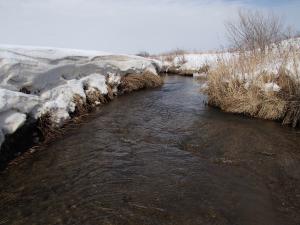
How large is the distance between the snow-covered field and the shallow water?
32.1 inches

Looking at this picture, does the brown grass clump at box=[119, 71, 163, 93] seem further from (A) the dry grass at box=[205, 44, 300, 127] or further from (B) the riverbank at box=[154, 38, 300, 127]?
(A) the dry grass at box=[205, 44, 300, 127]

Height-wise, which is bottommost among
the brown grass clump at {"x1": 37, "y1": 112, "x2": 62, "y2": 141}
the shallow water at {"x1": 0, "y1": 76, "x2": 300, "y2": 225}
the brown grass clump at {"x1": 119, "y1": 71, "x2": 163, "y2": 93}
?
the shallow water at {"x1": 0, "y1": 76, "x2": 300, "y2": 225}

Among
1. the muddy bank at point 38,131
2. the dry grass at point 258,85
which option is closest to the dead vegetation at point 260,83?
the dry grass at point 258,85

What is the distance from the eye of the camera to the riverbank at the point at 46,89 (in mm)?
6328

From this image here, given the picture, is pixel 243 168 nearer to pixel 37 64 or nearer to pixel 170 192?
pixel 170 192

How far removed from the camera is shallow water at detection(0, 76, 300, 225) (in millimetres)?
4359

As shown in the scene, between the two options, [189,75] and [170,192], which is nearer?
[170,192]

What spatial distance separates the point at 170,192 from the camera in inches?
194

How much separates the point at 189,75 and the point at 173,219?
56.3 feet

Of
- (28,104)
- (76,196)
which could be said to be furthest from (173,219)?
(28,104)

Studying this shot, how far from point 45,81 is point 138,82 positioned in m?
6.31

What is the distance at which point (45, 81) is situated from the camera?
8.91 m

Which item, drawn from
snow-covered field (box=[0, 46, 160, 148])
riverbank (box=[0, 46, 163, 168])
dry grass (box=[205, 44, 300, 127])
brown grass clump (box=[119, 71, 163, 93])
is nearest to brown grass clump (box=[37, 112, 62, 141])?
riverbank (box=[0, 46, 163, 168])

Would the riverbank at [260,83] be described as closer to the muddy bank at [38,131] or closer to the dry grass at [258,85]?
the dry grass at [258,85]
